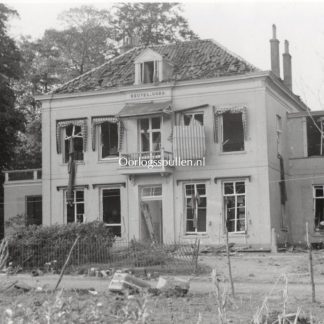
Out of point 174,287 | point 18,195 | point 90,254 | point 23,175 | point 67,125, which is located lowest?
point 174,287

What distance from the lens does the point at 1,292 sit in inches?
551

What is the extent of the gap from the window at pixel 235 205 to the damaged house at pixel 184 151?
0.05 meters

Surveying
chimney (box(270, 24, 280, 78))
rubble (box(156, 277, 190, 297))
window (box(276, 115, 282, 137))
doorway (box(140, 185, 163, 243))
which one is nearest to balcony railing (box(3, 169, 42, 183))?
doorway (box(140, 185, 163, 243))

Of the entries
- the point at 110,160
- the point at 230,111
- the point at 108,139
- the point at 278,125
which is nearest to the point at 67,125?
the point at 108,139

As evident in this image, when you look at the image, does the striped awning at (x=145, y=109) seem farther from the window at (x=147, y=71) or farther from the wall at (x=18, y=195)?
the wall at (x=18, y=195)

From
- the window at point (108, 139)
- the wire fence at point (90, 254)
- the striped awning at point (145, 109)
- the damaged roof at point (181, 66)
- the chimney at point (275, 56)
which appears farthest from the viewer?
the chimney at point (275, 56)

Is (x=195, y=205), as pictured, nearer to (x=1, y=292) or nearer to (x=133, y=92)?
(x=133, y=92)

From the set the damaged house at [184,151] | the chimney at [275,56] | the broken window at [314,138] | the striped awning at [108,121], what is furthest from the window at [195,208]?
the chimney at [275,56]

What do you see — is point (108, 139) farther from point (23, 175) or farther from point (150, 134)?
point (23, 175)

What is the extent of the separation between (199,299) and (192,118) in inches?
712

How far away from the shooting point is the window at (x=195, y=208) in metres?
30.0

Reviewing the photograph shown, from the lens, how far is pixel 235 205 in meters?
29.5

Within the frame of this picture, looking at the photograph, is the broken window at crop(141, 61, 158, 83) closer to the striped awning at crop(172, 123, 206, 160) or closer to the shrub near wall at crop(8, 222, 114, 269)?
the striped awning at crop(172, 123, 206, 160)

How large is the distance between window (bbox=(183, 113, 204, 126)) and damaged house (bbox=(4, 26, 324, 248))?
48 mm
